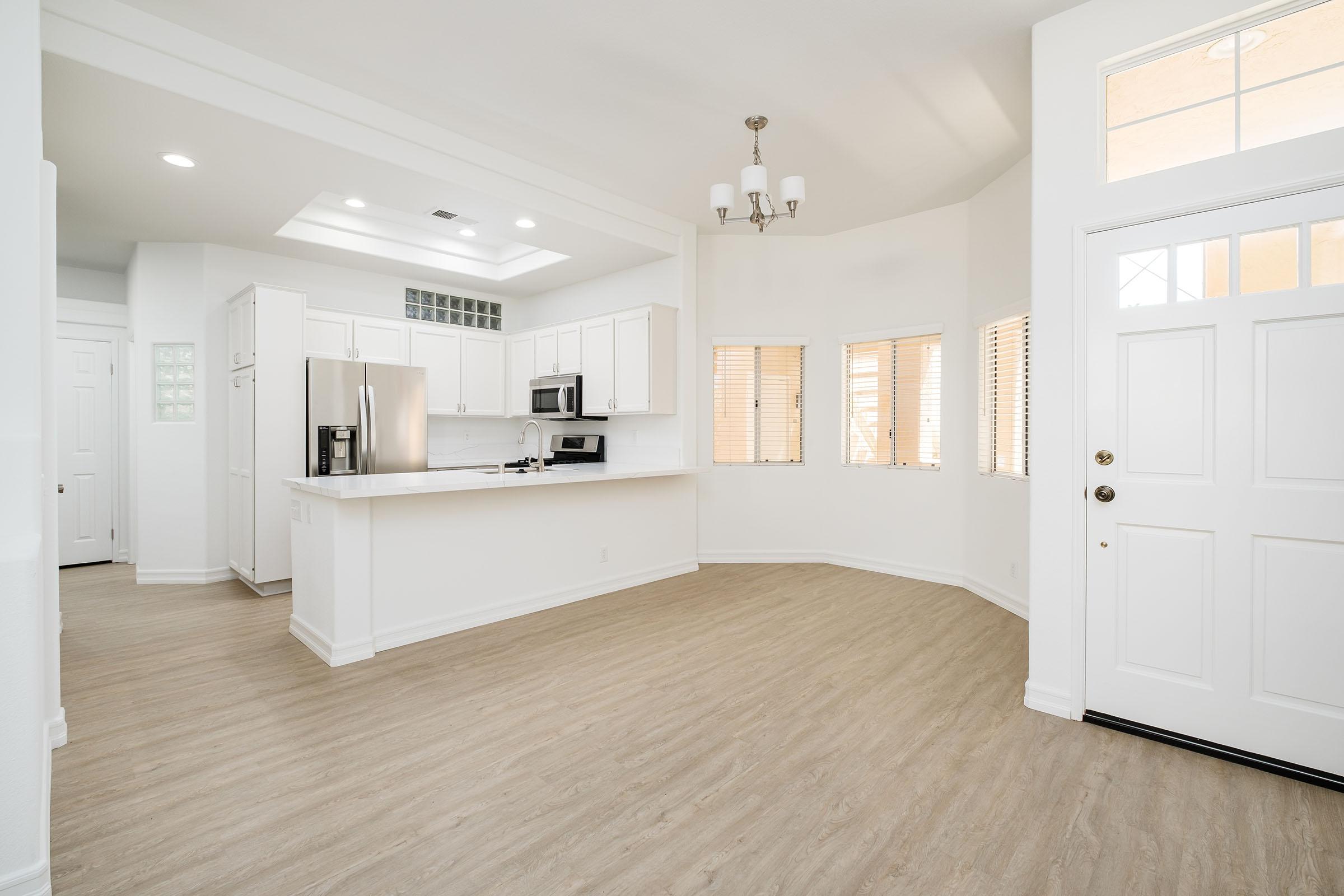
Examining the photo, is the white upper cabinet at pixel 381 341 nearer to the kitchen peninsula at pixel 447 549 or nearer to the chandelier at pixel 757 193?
the kitchen peninsula at pixel 447 549

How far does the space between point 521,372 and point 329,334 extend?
71.0 inches

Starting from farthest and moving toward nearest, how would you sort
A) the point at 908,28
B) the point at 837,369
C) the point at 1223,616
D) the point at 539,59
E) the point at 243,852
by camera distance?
the point at 837,369 < the point at 539,59 < the point at 908,28 < the point at 1223,616 < the point at 243,852

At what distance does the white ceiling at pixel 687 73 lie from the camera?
2.61 m

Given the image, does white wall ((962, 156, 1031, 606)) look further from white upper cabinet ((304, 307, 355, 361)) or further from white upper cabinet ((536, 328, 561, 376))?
white upper cabinet ((304, 307, 355, 361))

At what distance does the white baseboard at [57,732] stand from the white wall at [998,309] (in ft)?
16.2

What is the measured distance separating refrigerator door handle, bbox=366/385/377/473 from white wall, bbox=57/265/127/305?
3091mm

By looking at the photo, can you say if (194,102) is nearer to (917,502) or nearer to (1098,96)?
(1098,96)

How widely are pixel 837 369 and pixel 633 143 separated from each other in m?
2.70

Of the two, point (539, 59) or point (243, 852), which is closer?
point (243, 852)

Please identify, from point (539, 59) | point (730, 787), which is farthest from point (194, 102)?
→ point (730, 787)

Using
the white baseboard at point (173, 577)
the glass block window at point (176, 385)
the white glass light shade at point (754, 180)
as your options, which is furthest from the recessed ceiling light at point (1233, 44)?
the white baseboard at point (173, 577)

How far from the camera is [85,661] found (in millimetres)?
3143

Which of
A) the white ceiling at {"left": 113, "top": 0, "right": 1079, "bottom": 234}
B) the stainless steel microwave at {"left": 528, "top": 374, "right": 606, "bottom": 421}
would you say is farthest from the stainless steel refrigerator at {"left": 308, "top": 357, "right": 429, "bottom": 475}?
the white ceiling at {"left": 113, "top": 0, "right": 1079, "bottom": 234}

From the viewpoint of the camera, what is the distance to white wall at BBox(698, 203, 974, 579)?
5070mm
